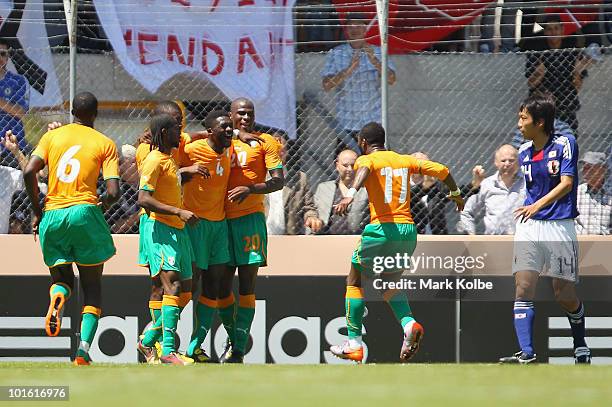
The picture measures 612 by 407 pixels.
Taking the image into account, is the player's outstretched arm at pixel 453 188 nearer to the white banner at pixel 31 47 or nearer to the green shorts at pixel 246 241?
Answer: the green shorts at pixel 246 241

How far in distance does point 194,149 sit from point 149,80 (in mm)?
2499

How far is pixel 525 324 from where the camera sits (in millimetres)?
9695

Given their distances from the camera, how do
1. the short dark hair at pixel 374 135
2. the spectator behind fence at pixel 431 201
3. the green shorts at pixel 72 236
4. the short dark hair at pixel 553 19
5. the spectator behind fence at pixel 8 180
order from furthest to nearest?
1. the short dark hair at pixel 553 19
2. the spectator behind fence at pixel 431 201
3. the spectator behind fence at pixel 8 180
4. the short dark hair at pixel 374 135
5. the green shorts at pixel 72 236

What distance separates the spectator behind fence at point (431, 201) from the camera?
39.2 feet

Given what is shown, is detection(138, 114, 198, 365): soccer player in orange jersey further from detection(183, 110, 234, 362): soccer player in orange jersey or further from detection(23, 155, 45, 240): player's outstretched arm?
detection(23, 155, 45, 240): player's outstretched arm

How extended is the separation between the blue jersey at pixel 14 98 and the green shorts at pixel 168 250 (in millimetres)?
2814

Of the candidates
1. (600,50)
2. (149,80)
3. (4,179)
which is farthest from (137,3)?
(600,50)

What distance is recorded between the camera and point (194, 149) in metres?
10.2

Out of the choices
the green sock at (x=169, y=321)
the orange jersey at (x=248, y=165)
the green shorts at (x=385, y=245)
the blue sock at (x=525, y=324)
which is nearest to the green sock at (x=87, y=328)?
the green sock at (x=169, y=321)

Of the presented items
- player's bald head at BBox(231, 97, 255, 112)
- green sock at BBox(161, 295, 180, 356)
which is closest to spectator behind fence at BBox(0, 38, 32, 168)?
player's bald head at BBox(231, 97, 255, 112)

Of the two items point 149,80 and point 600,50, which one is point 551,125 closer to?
point 600,50

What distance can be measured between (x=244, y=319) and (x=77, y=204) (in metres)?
1.84

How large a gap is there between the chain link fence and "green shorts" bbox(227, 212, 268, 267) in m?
1.60

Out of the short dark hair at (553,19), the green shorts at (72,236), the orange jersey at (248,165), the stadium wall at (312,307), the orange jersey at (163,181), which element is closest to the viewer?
the green shorts at (72,236)
